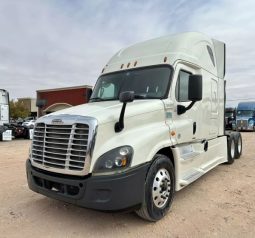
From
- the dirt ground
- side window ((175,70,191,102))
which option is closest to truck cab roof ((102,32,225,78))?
side window ((175,70,191,102))

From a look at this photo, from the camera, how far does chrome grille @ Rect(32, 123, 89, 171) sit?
369 centimetres

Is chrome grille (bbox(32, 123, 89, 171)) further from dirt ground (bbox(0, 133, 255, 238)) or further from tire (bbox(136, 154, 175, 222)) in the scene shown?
tire (bbox(136, 154, 175, 222))

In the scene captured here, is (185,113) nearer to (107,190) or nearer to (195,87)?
(195,87)

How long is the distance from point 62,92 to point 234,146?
35.0 metres

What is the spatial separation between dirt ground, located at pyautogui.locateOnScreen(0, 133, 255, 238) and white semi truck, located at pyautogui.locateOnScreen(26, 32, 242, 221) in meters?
0.35

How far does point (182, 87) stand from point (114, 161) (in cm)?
219

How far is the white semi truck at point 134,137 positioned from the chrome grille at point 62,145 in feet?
0.04

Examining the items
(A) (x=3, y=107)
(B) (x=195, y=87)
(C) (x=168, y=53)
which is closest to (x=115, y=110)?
(B) (x=195, y=87)

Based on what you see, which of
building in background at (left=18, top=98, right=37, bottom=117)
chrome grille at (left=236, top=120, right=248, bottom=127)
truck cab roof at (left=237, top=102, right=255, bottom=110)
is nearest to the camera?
chrome grille at (left=236, top=120, right=248, bottom=127)

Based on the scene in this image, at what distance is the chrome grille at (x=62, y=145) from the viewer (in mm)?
3693

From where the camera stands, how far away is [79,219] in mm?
4285

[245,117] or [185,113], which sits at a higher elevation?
[185,113]

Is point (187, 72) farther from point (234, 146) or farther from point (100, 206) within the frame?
point (234, 146)

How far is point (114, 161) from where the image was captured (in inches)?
142
